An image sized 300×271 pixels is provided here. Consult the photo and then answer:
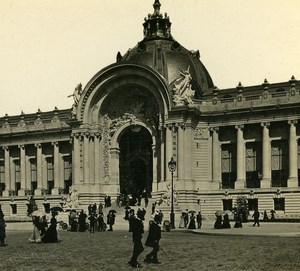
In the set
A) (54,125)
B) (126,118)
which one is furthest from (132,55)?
(54,125)

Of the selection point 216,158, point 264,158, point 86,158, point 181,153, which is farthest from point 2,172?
point 264,158

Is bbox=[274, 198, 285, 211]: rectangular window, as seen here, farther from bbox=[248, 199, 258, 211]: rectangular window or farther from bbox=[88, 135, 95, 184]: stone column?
bbox=[88, 135, 95, 184]: stone column

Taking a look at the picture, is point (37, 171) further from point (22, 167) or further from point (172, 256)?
point (172, 256)

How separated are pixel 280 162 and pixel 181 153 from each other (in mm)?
9422

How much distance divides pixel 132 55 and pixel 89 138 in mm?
10746

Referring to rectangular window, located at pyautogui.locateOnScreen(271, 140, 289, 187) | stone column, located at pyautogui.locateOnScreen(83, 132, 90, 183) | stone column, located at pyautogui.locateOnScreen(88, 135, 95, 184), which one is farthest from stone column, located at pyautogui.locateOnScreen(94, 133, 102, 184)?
rectangular window, located at pyautogui.locateOnScreen(271, 140, 289, 187)

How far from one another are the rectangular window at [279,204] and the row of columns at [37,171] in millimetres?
24398

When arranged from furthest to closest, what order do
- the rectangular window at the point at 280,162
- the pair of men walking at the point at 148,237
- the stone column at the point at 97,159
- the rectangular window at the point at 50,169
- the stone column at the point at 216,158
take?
1. the rectangular window at the point at 50,169
2. the stone column at the point at 97,159
3. the stone column at the point at 216,158
4. the rectangular window at the point at 280,162
5. the pair of men walking at the point at 148,237

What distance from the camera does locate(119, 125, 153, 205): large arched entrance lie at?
55.9 m

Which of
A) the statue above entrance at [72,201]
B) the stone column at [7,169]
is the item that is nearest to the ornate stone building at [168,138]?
the stone column at [7,169]

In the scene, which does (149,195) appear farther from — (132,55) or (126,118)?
(132,55)

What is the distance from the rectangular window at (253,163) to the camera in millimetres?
51562

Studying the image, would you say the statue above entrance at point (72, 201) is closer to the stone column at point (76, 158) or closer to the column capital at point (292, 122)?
the stone column at point (76, 158)

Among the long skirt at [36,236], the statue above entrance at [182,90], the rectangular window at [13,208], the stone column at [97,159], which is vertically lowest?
the rectangular window at [13,208]
